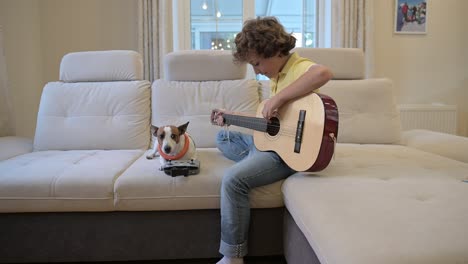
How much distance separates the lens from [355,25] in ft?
10.6

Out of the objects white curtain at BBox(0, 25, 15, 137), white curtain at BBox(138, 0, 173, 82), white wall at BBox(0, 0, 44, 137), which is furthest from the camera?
white curtain at BBox(138, 0, 173, 82)

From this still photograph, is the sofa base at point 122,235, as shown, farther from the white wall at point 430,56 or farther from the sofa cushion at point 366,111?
the white wall at point 430,56

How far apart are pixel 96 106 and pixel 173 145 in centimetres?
79

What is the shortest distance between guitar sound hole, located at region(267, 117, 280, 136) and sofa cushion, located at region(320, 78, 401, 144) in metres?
0.79

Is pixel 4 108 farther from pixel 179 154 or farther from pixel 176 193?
pixel 176 193

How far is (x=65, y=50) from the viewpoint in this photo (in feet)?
10.7

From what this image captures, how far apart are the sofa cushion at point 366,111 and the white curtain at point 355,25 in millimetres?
1134

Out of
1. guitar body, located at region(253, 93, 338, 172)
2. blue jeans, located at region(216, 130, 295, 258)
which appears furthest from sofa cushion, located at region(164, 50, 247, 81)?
blue jeans, located at region(216, 130, 295, 258)

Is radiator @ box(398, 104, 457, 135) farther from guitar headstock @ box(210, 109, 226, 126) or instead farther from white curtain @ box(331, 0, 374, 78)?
guitar headstock @ box(210, 109, 226, 126)

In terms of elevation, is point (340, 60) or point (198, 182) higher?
point (340, 60)

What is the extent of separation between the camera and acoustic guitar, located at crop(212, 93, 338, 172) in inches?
44.8

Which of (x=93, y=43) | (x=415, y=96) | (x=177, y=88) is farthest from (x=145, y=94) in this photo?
(x=415, y=96)

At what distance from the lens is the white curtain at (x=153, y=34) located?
10.2ft

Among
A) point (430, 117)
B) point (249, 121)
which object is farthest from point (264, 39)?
point (430, 117)
